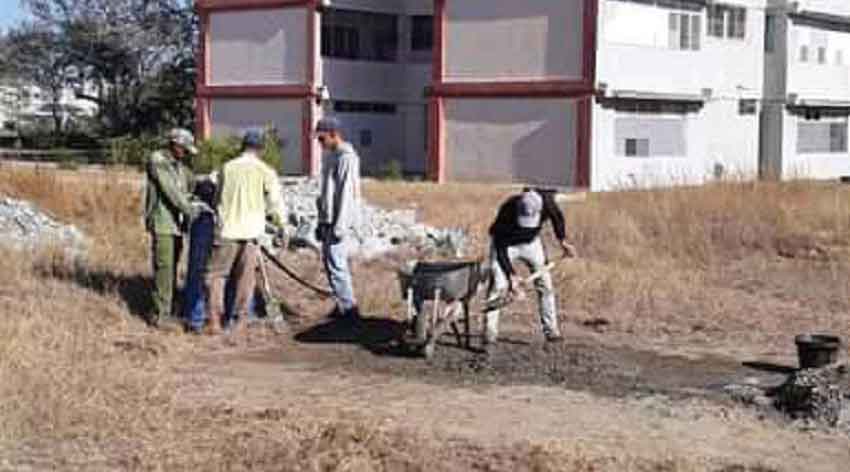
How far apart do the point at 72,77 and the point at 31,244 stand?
5047 centimetres

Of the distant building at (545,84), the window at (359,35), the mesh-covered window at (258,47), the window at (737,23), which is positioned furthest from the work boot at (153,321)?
the window at (737,23)

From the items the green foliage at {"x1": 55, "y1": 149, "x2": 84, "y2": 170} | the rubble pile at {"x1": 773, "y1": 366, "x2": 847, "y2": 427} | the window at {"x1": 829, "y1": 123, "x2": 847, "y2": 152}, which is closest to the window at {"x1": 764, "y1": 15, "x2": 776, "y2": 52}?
the window at {"x1": 829, "y1": 123, "x2": 847, "y2": 152}

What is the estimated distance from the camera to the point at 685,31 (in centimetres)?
4769

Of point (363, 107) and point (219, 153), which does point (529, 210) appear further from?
point (363, 107)

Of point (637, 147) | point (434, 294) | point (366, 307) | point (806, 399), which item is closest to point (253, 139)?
point (366, 307)

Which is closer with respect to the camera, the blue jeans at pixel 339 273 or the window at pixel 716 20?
the blue jeans at pixel 339 273

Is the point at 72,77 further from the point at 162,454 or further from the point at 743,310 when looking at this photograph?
the point at 162,454

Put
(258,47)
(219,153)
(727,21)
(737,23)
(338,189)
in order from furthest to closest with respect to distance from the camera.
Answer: (737,23) → (727,21) → (258,47) → (219,153) → (338,189)

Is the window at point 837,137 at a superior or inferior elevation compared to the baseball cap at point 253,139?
superior

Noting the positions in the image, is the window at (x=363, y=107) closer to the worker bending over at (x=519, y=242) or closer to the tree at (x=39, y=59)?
the tree at (x=39, y=59)

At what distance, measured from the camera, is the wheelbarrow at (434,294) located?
12141 mm

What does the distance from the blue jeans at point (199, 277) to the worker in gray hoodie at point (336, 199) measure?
36.2 inches

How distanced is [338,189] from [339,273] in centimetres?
78

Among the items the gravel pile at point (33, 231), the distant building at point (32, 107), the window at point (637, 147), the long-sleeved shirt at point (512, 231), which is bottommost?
the gravel pile at point (33, 231)
